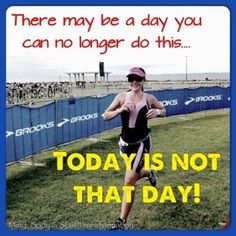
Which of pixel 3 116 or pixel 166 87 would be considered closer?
pixel 3 116

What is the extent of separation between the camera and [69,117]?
182 inches

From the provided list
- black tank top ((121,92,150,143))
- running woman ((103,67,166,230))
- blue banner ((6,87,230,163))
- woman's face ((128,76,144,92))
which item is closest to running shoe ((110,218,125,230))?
running woman ((103,67,166,230))

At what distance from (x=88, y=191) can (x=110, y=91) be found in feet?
2.13

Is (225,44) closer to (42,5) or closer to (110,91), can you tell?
(110,91)

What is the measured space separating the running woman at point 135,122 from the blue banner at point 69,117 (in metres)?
0.12

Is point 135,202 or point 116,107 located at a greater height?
point 116,107

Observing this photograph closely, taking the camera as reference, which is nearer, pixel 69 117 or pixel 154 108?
pixel 154 108

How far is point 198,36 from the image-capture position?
3.76 meters

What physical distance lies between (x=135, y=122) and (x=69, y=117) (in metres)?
0.98

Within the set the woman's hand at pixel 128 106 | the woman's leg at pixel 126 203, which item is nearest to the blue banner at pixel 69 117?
the woman's hand at pixel 128 106

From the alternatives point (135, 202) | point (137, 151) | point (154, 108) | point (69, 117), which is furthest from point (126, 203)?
point (69, 117)

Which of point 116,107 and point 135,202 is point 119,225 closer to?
point 135,202

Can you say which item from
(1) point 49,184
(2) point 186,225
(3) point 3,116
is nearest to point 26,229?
(1) point 49,184

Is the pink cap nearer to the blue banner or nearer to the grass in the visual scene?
the blue banner
